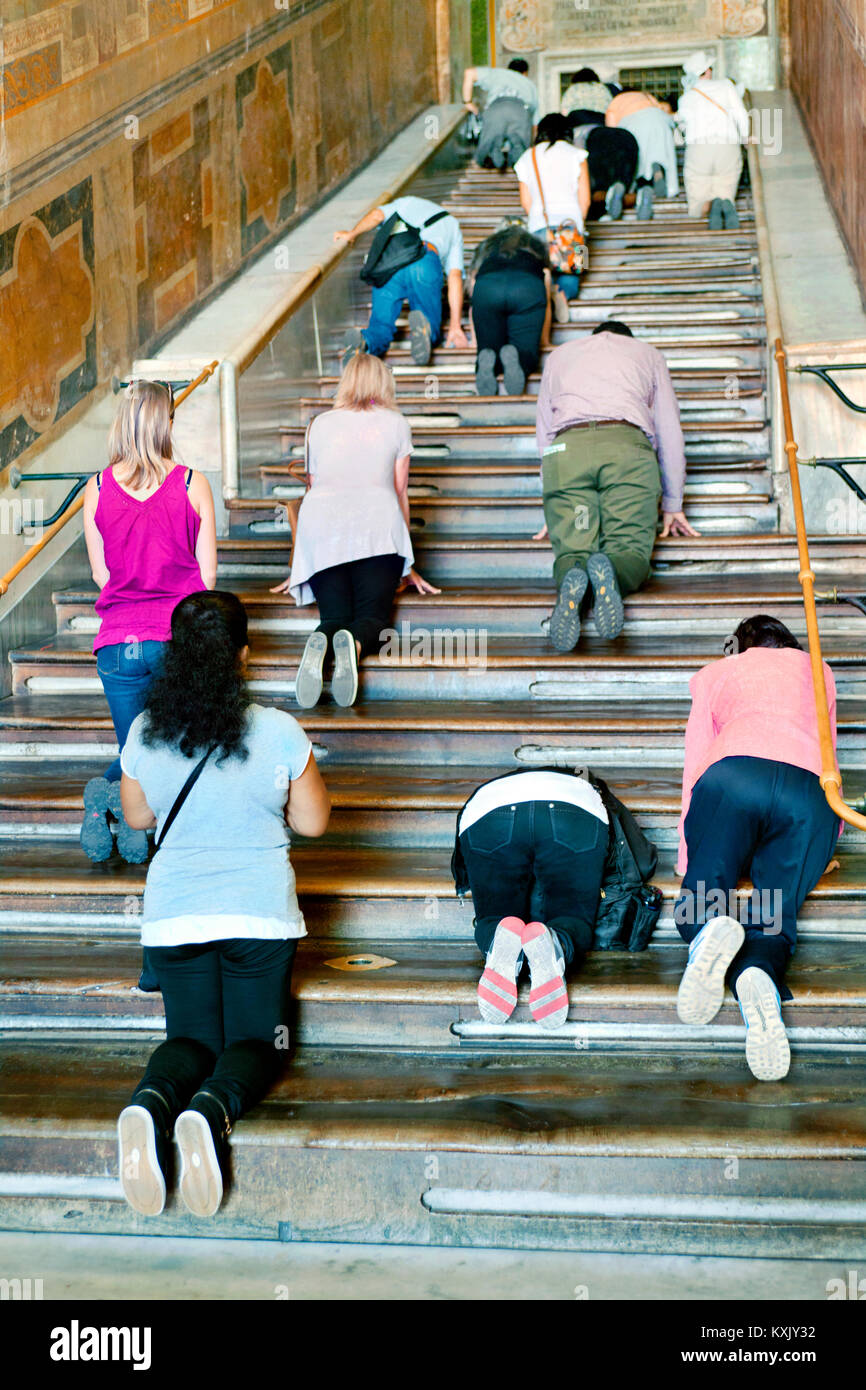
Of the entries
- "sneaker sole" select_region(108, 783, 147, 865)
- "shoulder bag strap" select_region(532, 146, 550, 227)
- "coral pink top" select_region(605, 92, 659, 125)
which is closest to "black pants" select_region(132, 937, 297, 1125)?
"sneaker sole" select_region(108, 783, 147, 865)

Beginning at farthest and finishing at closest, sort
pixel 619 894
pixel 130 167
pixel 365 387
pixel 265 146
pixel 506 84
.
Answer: pixel 506 84 → pixel 265 146 → pixel 130 167 → pixel 365 387 → pixel 619 894

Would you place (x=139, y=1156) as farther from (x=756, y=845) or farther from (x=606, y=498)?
(x=606, y=498)

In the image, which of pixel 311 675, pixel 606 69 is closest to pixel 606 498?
pixel 311 675

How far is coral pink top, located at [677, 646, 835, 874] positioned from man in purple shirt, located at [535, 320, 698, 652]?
1.27 meters

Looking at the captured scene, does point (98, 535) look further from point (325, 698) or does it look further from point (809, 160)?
point (809, 160)

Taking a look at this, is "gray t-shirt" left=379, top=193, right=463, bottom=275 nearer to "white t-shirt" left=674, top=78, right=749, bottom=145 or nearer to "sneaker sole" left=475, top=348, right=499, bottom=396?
"sneaker sole" left=475, top=348, right=499, bottom=396

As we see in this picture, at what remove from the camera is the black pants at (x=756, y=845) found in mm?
3307

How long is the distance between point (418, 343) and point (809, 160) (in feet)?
12.8

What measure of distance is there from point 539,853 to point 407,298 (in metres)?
4.81

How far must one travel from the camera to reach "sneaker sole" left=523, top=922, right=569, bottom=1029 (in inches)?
124

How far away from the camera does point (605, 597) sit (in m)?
4.84
